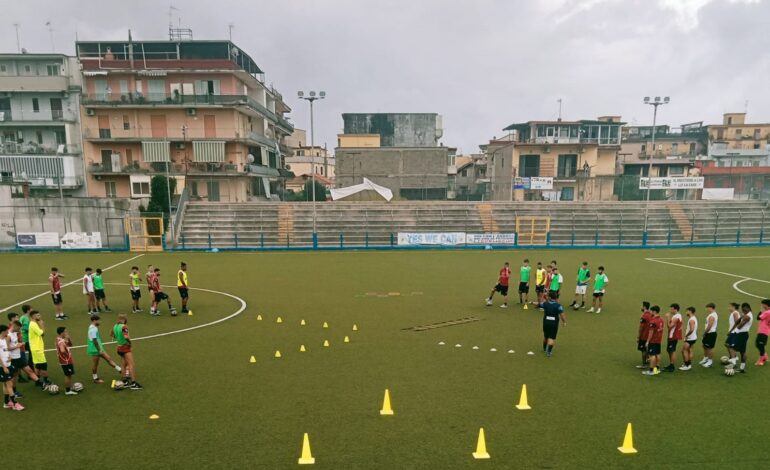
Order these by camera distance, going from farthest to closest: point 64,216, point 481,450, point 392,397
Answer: point 64,216 → point 392,397 → point 481,450

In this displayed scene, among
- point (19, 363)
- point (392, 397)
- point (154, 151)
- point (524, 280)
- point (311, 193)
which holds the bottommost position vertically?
point (392, 397)

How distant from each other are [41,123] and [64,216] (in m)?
14.2

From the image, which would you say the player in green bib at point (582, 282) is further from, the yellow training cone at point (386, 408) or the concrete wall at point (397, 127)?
the concrete wall at point (397, 127)

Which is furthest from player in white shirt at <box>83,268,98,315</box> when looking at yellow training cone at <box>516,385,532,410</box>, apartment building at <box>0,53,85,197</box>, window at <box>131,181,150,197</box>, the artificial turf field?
apartment building at <box>0,53,85,197</box>

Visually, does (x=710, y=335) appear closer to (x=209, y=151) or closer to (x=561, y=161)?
(x=209, y=151)

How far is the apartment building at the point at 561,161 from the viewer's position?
5247 cm

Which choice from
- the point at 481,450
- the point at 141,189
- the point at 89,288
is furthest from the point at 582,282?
the point at 141,189

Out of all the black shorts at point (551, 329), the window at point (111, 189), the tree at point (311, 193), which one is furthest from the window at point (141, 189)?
the black shorts at point (551, 329)

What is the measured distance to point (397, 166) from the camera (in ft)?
176

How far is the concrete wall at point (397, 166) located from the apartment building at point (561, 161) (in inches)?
326

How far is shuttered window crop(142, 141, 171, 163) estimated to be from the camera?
149 feet

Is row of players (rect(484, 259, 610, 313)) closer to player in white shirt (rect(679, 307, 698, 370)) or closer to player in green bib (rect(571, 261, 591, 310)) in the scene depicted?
player in green bib (rect(571, 261, 591, 310))

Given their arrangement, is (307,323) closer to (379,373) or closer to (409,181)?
(379,373)

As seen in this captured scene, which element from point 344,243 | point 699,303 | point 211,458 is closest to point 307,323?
point 211,458
